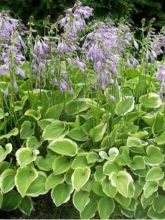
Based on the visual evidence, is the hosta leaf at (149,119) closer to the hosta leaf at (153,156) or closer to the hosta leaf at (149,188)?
the hosta leaf at (153,156)

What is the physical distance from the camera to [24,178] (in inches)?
150

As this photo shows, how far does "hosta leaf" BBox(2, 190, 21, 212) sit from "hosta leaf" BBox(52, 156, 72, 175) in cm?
35

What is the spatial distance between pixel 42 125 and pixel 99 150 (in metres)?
0.51

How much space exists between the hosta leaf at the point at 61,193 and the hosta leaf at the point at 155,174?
1.88ft

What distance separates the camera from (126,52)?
171 inches

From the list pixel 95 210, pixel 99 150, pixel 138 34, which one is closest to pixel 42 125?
pixel 99 150

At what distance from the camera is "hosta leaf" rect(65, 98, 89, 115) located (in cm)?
427

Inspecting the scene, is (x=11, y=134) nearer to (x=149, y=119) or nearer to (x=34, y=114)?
(x=34, y=114)

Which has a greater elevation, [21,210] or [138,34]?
[138,34]

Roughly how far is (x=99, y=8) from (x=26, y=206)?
3.38 metres

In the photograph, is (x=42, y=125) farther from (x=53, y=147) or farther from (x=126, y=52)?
(x=126, y=52)

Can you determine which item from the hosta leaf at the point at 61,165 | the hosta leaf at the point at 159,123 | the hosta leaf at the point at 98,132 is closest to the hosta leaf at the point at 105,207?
the hosta leaf at the point at 61,165

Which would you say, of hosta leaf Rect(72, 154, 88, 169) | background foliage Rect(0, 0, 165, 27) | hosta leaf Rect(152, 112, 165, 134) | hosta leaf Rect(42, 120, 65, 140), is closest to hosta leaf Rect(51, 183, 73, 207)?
hosta leaf Rect(72, 154, 88, 169)

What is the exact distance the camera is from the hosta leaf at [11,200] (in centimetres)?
392
